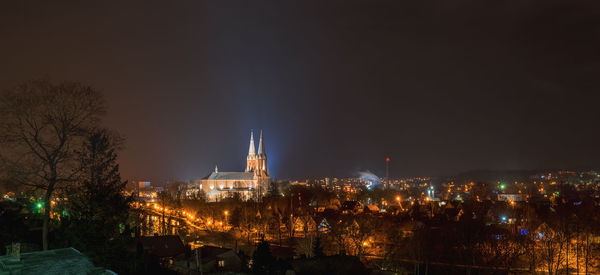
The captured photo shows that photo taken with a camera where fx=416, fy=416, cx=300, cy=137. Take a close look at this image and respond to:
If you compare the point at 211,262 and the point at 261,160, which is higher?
the point at 261,160

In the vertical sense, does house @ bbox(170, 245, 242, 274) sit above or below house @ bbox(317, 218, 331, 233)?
above

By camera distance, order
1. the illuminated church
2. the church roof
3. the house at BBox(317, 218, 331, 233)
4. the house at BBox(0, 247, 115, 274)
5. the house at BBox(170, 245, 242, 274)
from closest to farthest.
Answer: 1. the house at BBox(0, 247, 115, 274)
2. the house at BBox(170, 245, 242, 274)
3. the house at BBox(317, 218, 331, 233)
4. the illuminated church
5. the church roof

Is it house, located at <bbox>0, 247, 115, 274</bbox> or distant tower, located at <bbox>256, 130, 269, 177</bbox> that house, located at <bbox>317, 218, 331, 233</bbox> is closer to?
house, located at <bbox>0, 247, 115, 274</bbox>

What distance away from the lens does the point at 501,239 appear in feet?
120

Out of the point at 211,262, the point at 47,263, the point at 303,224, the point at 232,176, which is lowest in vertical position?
the point at 303,224

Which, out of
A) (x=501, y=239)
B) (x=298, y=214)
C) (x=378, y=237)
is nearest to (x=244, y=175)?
(x=298, y=214)

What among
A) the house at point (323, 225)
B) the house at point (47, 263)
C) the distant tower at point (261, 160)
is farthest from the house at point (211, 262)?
the distant tower at point (261, 160)

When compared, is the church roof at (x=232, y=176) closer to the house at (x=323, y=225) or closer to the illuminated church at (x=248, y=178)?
the illuminated church at (x=248, y=178)

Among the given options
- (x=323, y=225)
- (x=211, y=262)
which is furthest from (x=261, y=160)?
(x=211, y=262)

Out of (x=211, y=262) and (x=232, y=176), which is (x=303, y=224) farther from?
(x=232, y=176)

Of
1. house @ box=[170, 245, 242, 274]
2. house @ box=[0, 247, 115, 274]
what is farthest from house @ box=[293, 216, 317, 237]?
house @ box=[0, 247, 115, 274]

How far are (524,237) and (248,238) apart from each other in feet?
95.8

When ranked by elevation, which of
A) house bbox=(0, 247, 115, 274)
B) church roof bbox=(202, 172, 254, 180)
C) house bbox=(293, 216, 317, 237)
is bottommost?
house bbox=(293, 216, 317, 237)

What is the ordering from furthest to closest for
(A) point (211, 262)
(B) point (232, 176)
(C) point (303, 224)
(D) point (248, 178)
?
1. (B) point (232, 176)
2. (D) point (248, 178)
3. (C) point (303, 224)
4. (A) point (211, 262)
